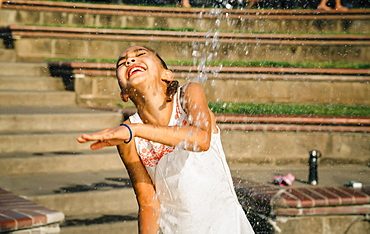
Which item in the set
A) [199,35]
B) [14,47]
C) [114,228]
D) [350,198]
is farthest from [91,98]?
[350,198]

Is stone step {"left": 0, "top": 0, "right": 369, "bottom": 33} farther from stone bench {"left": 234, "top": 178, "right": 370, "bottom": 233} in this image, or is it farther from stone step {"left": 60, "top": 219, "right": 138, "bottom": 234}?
stone bench {"left": 234, "top": 178, "right": 370, "bottom": 233}

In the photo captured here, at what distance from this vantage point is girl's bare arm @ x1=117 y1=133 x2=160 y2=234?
2.42m

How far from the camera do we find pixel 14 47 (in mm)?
7734

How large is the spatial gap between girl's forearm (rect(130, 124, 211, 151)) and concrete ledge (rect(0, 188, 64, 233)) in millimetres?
1832

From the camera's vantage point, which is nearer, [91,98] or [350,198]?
[350,198]

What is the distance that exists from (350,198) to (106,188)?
220 centimetres

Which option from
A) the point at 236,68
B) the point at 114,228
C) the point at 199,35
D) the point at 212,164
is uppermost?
the point at 199,35

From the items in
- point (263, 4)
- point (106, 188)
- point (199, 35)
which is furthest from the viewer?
point (263, 4)

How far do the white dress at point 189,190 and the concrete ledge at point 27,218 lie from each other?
1.38m

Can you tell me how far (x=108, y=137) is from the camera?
179 cm

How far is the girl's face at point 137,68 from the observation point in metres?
2.25

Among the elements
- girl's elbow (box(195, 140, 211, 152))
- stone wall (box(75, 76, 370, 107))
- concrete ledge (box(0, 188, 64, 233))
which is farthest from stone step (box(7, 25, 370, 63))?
girl's elbow (box(195, 140, 211, 152))

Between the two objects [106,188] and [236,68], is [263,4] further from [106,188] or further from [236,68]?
A: [106,188]

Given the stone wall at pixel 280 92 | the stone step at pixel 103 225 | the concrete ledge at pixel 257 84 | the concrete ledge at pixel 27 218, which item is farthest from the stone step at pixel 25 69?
the concrete ledge at pixel 27 218
